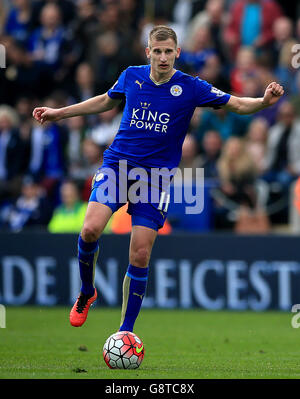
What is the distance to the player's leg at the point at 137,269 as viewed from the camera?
7672 mm

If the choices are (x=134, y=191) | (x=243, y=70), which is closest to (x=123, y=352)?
(x=134, y=191)

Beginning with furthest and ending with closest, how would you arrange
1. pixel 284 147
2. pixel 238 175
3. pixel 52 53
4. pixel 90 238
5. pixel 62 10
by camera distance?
1. pixel 62 10
2. pixel 52 53
3. pixel 284 147
4. pixel 238 175
5. pixel 90 238

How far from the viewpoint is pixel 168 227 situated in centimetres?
1332

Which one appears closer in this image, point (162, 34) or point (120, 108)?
point (162, 34)

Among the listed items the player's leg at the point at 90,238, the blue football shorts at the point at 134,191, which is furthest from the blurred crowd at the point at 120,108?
the player's leg at the point at 90,238

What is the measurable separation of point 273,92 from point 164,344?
3.38 meters

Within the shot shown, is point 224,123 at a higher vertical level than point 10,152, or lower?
→ higher

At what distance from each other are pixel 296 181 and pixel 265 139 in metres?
1.08

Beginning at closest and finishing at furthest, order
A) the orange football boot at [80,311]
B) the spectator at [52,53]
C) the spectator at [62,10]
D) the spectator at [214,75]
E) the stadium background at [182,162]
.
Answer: the orange football boot at [80,311], the stadium background at [182,162], the spectator at [214,75], the spectator at [52,53], the spectator at [62,10]

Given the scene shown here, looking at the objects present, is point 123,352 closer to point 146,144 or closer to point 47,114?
point 146,144

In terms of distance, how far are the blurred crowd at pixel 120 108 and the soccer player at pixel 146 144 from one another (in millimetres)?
5060

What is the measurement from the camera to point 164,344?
31.3 ft

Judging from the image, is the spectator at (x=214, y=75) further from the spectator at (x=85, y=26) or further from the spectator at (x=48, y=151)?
the spectator at (x=85, y=26)
